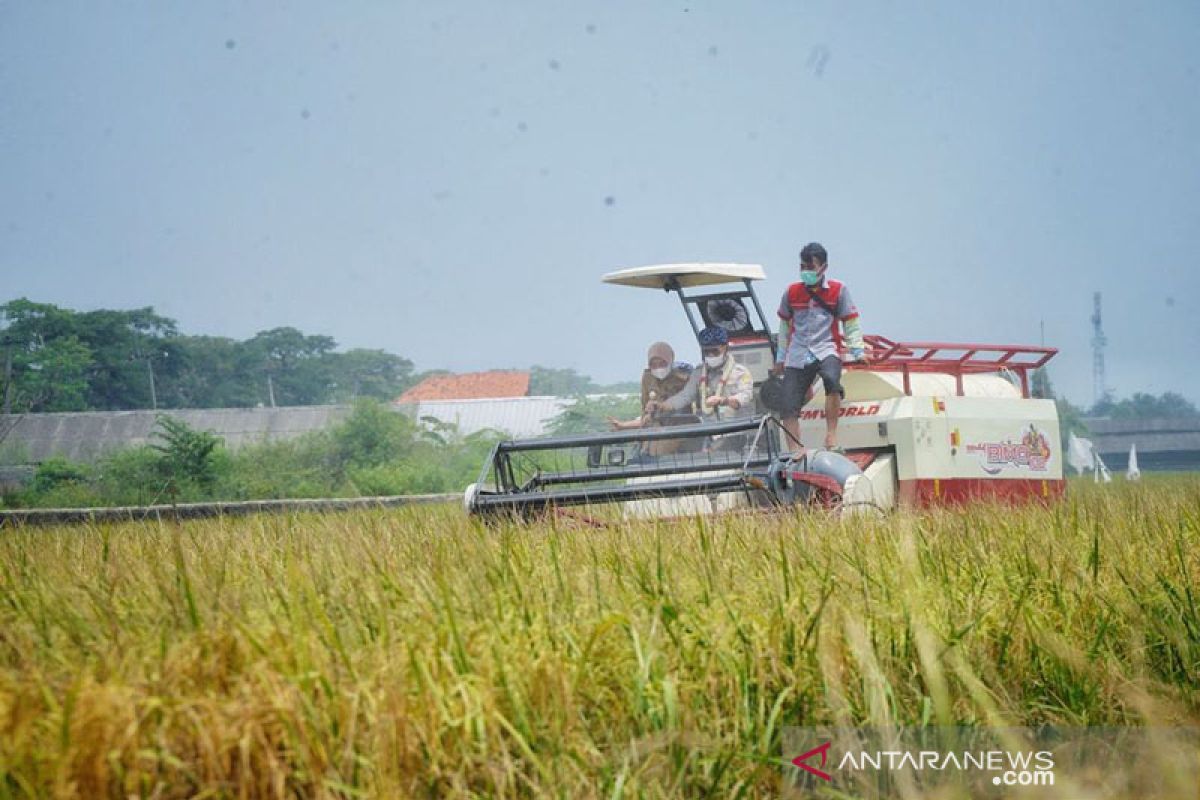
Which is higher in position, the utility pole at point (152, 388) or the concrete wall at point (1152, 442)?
the utility pole at point (152, 388)

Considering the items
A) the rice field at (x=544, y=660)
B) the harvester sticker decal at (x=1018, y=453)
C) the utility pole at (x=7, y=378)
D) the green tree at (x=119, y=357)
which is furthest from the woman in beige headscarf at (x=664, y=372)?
the green tree at (x=119, y=357)

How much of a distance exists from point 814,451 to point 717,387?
2.10 m

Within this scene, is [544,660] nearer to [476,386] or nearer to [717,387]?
[717,387]

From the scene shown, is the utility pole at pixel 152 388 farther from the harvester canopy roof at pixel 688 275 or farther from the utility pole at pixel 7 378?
the harvester canopy roof at pixel 688 275

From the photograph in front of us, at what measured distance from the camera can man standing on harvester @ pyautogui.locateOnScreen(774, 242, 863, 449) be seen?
11.7 m

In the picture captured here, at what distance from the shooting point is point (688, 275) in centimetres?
1261

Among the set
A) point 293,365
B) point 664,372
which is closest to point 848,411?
point 664,372

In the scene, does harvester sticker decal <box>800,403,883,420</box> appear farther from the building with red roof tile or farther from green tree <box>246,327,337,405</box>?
green tree <box>246,327,337,405</box>

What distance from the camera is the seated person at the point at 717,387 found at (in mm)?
12023

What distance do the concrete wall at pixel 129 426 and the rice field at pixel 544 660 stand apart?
5840cm

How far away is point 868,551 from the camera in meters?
6.87

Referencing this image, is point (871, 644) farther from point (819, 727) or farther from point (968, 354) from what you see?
point (968, 354)

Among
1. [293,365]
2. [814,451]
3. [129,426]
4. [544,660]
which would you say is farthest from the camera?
[293,365]

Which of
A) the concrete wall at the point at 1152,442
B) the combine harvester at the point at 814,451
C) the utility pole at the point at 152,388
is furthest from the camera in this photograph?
the concrete wall at the point at 1152,442
